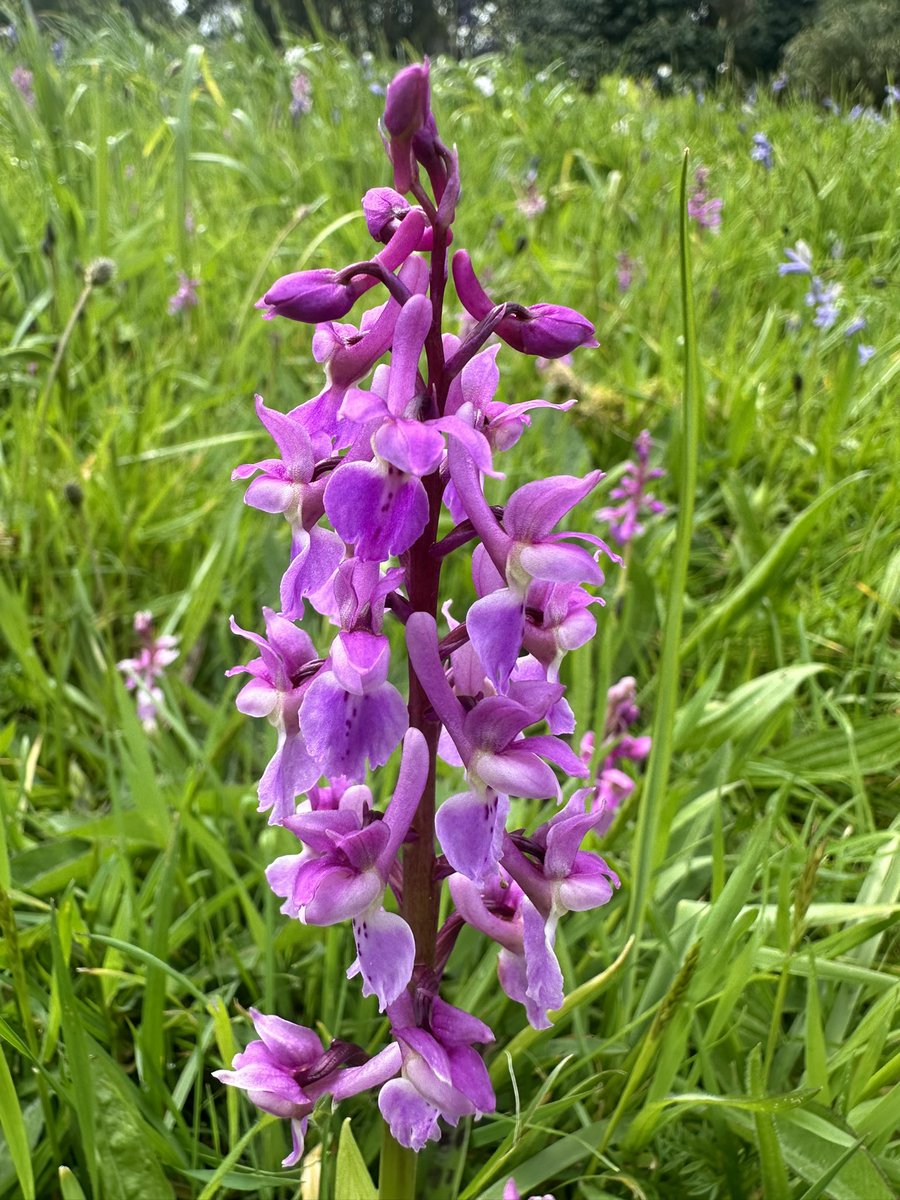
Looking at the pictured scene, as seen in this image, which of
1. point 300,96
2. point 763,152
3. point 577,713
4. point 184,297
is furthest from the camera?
point 300,96

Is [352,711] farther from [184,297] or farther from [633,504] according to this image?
[184,297]

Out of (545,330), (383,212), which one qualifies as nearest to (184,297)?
(383,212)

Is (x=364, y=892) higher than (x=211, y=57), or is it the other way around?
(x=211, y=57)

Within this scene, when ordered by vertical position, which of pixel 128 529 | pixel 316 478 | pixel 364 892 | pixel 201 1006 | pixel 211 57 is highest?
pixel 211 57

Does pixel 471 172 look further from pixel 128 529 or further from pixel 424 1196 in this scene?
pixel 424 1196

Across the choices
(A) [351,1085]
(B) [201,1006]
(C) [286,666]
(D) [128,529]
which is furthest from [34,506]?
(A) [351,1085]

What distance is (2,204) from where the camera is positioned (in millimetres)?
3158

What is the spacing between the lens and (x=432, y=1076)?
755 mm

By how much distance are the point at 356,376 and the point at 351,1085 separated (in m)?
0.60

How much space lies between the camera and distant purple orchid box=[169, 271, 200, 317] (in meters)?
3.16

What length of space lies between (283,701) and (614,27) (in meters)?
17.7

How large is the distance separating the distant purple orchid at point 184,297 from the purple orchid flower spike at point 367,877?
2.79 meters

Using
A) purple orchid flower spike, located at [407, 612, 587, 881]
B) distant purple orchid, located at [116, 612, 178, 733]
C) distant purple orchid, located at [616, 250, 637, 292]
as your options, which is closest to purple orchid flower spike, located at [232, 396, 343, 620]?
purple orchid flower spike, located at [407, 612, 587, 881]

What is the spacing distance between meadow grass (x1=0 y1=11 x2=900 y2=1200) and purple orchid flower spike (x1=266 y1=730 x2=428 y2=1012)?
0.53ft
